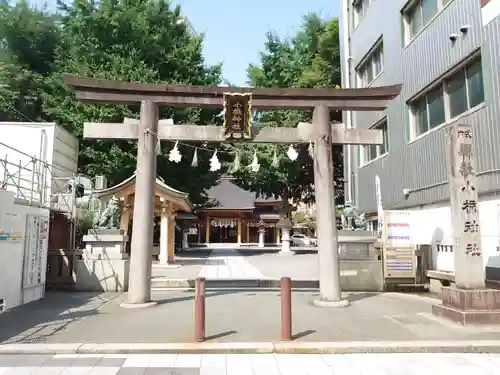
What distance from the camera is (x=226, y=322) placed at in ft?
26.2

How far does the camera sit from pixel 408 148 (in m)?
15.0

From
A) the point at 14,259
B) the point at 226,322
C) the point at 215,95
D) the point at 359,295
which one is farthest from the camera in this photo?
the point at 359,295

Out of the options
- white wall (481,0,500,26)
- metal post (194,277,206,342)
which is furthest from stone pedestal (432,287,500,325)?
white wall (481,0,500,26)

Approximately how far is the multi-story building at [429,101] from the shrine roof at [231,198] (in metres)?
22.4

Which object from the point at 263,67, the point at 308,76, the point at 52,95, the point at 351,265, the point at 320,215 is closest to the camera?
the point at 320,215

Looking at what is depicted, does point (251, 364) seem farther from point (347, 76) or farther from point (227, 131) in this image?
point (347, 76)

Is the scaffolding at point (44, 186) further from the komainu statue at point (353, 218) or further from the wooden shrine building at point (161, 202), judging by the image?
the komainu statue at point (353, 218)

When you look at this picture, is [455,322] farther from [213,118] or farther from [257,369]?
[213,118]

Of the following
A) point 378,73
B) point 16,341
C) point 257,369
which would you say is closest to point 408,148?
point 378,73

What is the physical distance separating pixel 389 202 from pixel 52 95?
1993cm

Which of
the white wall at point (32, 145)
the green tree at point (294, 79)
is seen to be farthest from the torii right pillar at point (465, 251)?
the green tree at point (294, 79)

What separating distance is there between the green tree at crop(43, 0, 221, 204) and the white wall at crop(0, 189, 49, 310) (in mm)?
12853

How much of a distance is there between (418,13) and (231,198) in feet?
102

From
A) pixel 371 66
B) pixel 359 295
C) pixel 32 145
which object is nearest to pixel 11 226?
pixel 32 145
